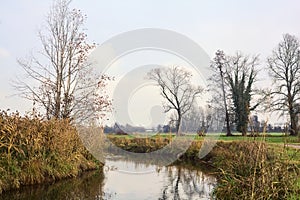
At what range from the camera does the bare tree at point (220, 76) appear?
119 feet

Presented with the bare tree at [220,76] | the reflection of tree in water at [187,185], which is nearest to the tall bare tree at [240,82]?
the bare tree at [220,76]

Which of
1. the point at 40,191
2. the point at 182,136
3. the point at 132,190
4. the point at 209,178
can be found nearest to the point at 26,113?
the point at 40,191

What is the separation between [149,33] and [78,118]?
5883 mm

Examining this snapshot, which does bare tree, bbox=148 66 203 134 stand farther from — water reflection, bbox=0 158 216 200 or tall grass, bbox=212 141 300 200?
tall grass, bbox=212 141 300 200

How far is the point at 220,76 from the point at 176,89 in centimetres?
540

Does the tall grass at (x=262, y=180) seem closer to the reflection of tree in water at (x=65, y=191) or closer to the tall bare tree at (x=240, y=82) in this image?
the reflection of tree in water at (x=65, y=191)

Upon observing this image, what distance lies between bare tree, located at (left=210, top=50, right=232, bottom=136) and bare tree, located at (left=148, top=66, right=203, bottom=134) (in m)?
2.76

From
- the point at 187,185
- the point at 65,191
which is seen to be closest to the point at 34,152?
the point at 65,191

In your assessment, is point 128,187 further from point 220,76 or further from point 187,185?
point 220,76

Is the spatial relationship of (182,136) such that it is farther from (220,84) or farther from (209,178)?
(220,84)

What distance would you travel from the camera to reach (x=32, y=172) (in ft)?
33.3

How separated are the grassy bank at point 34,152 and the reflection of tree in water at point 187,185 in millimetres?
3726

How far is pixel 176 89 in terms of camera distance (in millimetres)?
39500

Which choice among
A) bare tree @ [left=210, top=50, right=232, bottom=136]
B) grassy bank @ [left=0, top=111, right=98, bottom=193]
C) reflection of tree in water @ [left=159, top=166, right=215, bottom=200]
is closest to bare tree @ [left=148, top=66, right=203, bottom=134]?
bare tree @ [left=210, top=50, right=232, bottom=136]
